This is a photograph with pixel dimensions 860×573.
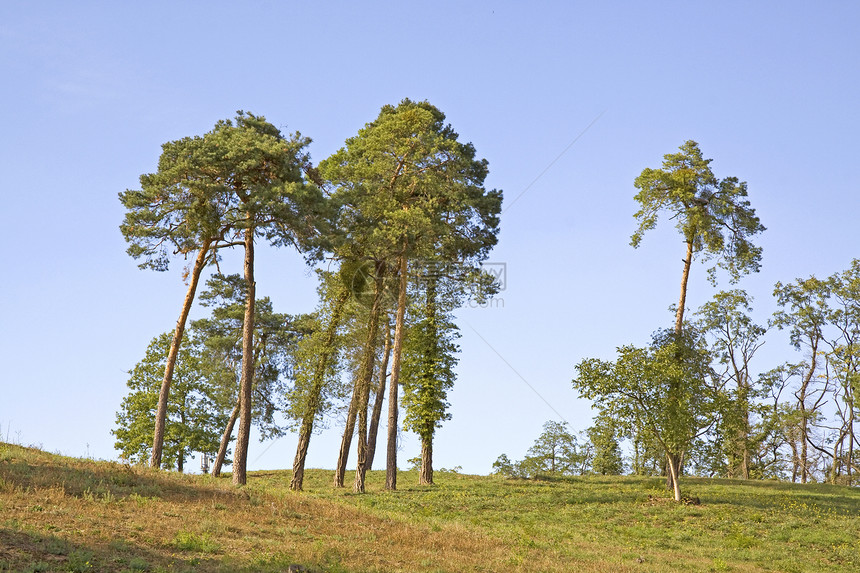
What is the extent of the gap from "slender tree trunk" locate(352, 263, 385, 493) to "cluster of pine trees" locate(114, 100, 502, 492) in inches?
2.6

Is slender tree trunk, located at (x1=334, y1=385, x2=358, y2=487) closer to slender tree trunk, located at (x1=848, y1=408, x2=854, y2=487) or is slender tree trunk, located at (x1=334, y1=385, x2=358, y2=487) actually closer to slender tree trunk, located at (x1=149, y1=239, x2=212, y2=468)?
slender tree trunk, located at (x1=149, y1=239, x2=212, y2=468)

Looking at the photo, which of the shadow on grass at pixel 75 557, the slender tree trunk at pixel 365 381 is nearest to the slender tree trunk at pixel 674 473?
the slender tree trunk at pixel 365 381

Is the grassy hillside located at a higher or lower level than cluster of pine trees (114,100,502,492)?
lower

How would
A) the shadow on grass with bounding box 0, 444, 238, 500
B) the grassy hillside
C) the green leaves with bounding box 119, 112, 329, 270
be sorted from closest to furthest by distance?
1. the grassy hillside
2. the shadow on grass with bounding box 0, 444, 238, 500
3. the green leaves with bounding box 119, 112, 329, 270

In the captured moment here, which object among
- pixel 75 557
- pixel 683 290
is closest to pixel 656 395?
pixel 683 290

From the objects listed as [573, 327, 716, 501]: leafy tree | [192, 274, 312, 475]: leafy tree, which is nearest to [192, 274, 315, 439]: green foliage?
[192, 274, 312, 475]: leafy tree

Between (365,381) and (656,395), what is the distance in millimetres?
13346

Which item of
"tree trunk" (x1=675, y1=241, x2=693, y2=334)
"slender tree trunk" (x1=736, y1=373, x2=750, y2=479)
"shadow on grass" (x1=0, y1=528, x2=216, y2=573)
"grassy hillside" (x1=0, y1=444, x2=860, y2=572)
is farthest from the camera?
"slender tree trunk" (x1=736, y1=373, x2=750, y2=479)

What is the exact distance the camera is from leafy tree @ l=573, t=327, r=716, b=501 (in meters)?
32.8

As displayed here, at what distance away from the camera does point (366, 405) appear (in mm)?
35188

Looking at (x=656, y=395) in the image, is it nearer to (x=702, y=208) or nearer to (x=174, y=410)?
(x=702, y=208)

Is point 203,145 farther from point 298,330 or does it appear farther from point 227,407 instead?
point 227,407

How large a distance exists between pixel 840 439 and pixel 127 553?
48.2 metres

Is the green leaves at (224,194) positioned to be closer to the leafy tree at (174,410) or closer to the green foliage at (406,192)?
the green foliage at (406,192)
